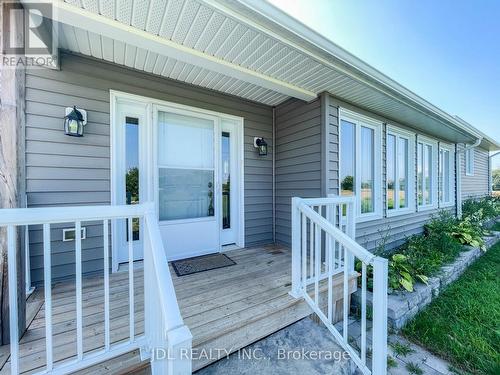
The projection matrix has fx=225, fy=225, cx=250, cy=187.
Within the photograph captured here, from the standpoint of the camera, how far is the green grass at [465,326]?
1867 mm

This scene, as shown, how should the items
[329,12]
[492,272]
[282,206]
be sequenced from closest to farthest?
[492,272], [282,206], [329,12]

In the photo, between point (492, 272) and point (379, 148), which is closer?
point (492, 272)

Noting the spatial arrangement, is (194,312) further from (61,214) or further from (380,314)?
(380,314)

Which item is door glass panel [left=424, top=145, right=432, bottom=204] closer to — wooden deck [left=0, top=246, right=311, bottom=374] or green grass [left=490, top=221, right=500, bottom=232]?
green grass [left=490, top=221, right=500, bottom=232]

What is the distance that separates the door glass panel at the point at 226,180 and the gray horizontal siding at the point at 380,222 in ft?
4.98

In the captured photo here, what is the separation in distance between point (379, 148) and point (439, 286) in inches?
87.8

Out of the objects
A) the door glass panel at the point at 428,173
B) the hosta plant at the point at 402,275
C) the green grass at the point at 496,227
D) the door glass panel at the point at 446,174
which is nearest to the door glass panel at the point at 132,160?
the hosta plant at the point at 402,275

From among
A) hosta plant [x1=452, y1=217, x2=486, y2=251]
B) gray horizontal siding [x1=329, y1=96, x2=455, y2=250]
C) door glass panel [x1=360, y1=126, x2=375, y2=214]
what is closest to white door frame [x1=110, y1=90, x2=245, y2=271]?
gray horizontal siding [x1=329, y1=96, x2=455, y2=250]

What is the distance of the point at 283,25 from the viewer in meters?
1.86

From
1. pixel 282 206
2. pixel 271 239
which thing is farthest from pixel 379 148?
pixel 271 239

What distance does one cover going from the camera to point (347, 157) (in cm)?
352

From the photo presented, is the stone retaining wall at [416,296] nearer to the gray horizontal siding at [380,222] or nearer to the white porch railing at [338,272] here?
the white porch railing at [338,272]

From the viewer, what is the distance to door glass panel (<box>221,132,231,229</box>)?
3473mm

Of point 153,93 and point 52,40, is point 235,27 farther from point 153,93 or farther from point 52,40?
point 52,40
